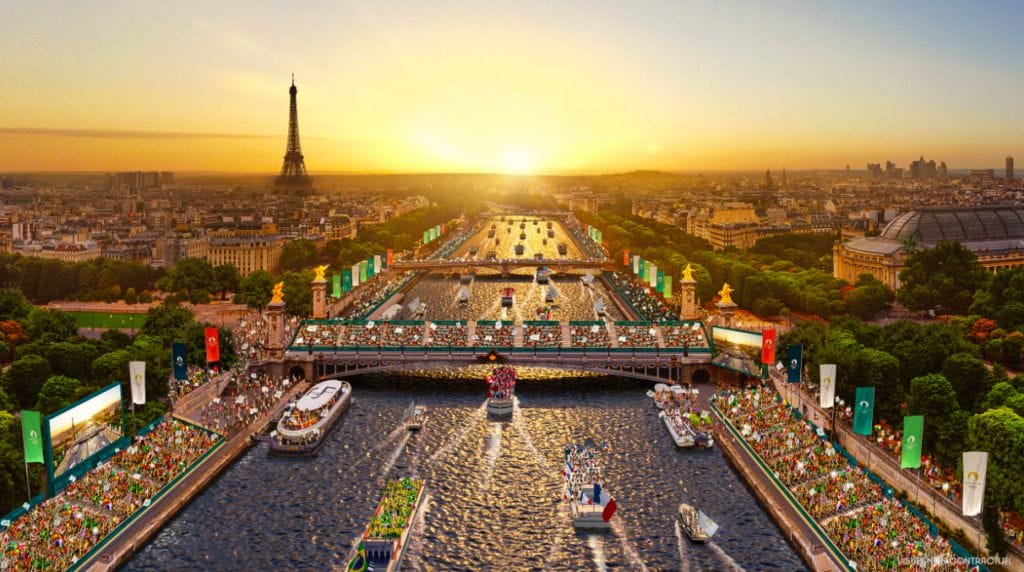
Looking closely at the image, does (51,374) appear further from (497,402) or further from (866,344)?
(866,344)

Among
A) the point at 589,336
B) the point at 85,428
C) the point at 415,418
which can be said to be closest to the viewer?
the point at 85,428

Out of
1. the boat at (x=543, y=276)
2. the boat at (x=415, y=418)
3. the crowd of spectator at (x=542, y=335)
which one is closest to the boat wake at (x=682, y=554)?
the boat at (x=415, y=418)

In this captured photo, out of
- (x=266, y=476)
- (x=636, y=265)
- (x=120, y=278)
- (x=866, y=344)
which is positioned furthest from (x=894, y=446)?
(x=120, y=278)

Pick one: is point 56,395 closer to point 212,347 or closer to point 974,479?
point 212,347

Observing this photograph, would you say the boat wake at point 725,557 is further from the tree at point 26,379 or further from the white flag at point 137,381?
the tree at point 26,379

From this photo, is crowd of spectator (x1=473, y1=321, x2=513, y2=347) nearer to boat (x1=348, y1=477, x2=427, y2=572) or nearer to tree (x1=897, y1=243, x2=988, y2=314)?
boat (x1=348, y1=477, x2=427, y2=572)

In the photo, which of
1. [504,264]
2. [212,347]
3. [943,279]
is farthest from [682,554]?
[504,264]
